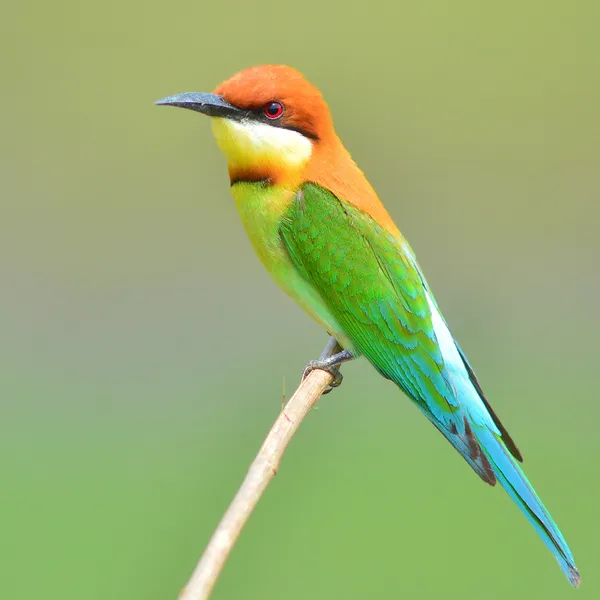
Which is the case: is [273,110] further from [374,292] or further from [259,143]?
[374,292]

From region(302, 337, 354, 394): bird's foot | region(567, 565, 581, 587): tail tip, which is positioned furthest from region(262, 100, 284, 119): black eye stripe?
region(567, 565, 581, 587): tail tip

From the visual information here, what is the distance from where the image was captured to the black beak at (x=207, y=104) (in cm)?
200

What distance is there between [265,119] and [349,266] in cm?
36

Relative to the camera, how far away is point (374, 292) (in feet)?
7.35

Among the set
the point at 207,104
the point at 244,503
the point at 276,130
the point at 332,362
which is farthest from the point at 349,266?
the point at 244,503

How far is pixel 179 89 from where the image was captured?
4.62 m

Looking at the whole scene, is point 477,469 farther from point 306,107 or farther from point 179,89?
point 179,89

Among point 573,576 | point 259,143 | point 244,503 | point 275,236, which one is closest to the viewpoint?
point 244,503

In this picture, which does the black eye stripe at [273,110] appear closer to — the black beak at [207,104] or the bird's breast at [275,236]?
the black beak at [207,104]

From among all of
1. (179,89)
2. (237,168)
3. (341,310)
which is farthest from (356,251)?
(179,89)

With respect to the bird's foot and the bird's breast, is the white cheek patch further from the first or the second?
the bird's foot

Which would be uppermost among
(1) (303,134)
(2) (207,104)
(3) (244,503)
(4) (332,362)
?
(2) (207,104)

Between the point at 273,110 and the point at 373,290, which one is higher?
the point at 273,110

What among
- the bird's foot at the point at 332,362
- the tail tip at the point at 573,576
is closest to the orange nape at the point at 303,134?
the bird's foot at the point at 332,362
